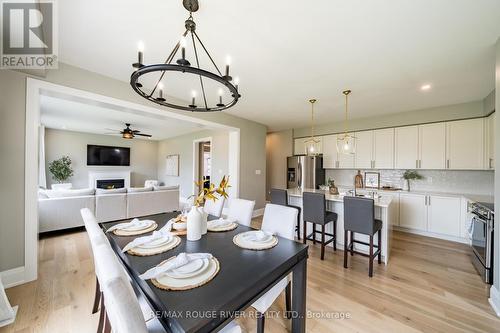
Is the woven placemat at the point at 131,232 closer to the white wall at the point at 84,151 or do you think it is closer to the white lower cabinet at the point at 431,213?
the white lower cabinet at the point at 431,213

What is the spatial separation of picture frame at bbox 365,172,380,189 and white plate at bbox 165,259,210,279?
4.74 m

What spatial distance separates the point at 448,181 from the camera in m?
3.81

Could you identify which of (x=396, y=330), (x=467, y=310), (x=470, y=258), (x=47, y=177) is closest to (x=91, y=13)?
(x=396, y=330)

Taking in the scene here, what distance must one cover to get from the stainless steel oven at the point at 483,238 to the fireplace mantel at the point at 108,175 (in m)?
9.13

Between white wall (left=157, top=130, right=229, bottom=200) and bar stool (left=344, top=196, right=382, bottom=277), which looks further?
white wall (left=157, top=130, right=229, bottom=200)

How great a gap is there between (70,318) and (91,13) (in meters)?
2.59

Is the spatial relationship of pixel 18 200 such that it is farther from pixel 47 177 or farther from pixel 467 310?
pixel 47 177

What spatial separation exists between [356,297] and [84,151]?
28.0 ft

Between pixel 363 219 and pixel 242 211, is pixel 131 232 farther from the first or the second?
pixel 363 219

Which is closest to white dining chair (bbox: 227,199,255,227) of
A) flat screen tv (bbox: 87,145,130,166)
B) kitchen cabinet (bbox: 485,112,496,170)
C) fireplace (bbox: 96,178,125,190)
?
kitchen cabinet (bbox: 485,112,496,170)

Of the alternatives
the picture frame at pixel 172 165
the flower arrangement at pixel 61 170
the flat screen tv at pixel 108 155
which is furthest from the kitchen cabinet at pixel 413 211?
the flower arrangement at pixel 61 170

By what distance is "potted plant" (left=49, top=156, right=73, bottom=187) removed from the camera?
5.77 metres

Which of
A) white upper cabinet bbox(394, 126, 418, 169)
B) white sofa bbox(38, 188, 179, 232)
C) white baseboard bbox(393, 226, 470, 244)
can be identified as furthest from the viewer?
white upper cabinet bbox(394, 126, 418, 169)

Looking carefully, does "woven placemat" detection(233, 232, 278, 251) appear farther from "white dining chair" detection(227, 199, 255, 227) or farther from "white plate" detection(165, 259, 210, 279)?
"white dining chair" detection(227, 199, 255, 227)
